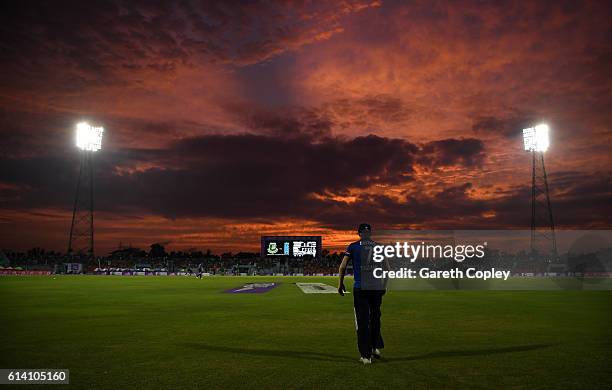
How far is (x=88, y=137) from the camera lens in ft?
284

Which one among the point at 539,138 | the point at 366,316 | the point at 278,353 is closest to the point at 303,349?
the point at 278,353

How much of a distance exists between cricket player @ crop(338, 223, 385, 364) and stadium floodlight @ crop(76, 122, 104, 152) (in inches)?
3347

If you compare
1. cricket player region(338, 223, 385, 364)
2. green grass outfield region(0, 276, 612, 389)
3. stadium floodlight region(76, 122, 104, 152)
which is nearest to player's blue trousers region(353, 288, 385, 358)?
cricket player region(338, 223, 385, 364)

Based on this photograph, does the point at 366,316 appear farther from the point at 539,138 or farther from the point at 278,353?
the point at 539,138

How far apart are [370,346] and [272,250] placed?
88.7 meters

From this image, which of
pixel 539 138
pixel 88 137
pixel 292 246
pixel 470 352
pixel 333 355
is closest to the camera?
pixel 333 355

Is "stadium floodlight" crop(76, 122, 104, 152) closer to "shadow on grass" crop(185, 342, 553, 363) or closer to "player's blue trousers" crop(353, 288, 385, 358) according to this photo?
"shadow on grass" crop(185, 342, 553, 363)

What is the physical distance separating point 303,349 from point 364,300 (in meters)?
2.57

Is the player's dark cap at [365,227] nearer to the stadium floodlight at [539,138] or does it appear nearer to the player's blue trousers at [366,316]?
the player's blue trousers at [366,316]

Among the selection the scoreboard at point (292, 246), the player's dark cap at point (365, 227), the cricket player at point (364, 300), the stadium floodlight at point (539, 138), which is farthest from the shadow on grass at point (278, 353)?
the scoreboard at point (292, 246)

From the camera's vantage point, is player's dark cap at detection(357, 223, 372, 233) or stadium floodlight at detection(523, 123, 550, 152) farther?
stadium floodlight at detection(523, 123, 550, 152)

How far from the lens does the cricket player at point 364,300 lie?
1027 centimetres

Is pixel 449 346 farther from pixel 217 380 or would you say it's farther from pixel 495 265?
pixel 495 265

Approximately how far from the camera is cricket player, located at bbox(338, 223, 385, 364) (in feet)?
33.7
